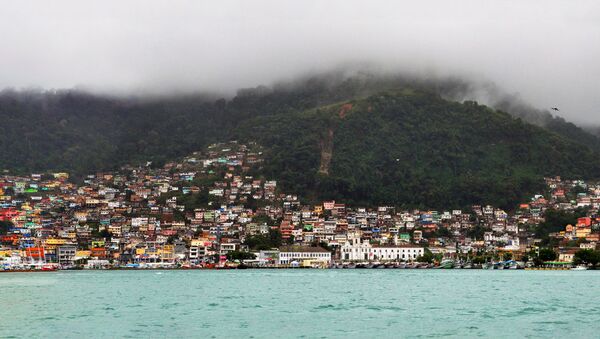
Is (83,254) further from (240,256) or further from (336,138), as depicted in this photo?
(336,138)

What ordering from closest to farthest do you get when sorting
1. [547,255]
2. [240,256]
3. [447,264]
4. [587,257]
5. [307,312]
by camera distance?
[307,312] < [587,257] < [547,255] < [447,264] < [240,256]

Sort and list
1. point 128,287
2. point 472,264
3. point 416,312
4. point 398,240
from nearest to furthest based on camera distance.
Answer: point 416,312, point 128,287, point 472,264, point 398,240

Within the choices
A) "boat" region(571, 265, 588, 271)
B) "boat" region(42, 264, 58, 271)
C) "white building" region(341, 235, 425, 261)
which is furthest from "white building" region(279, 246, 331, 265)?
"boat" region(571, 265, 588, 271)

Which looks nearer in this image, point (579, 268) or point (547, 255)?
point (579, 268)

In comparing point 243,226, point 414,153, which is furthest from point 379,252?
point 414,153

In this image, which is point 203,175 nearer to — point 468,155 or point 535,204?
point 468,155

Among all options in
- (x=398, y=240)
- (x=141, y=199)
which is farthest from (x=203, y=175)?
(x=398, y=240)
